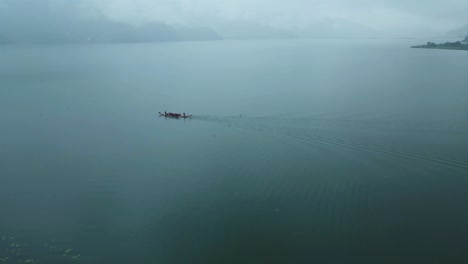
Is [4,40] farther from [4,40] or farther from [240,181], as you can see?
[240,181]

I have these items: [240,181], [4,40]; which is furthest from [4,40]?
[240,181]

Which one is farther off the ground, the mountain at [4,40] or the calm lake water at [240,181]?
the mountain at [4,40]

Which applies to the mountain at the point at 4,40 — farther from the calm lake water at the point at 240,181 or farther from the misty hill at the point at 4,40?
the calm lake water at the point at 240,181

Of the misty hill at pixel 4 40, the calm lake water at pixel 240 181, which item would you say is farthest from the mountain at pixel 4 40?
the calm lake water at pixel 240 181

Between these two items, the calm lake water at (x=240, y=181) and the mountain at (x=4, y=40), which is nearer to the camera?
the calm lake water at (x=240, y=181)

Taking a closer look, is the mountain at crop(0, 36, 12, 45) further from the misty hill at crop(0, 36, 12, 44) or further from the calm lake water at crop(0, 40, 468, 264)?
the calm lake water at crop(0, 40, 468, 264)

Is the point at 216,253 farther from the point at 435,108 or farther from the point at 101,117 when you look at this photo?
the point at 435,108

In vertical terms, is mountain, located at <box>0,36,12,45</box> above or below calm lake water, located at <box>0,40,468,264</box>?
above

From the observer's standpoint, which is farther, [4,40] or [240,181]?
[4,40]

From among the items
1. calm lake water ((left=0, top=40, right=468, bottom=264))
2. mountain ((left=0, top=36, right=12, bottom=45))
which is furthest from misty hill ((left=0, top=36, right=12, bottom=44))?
calm lake water ((left=0, top=40, right=468, bottom=264))
